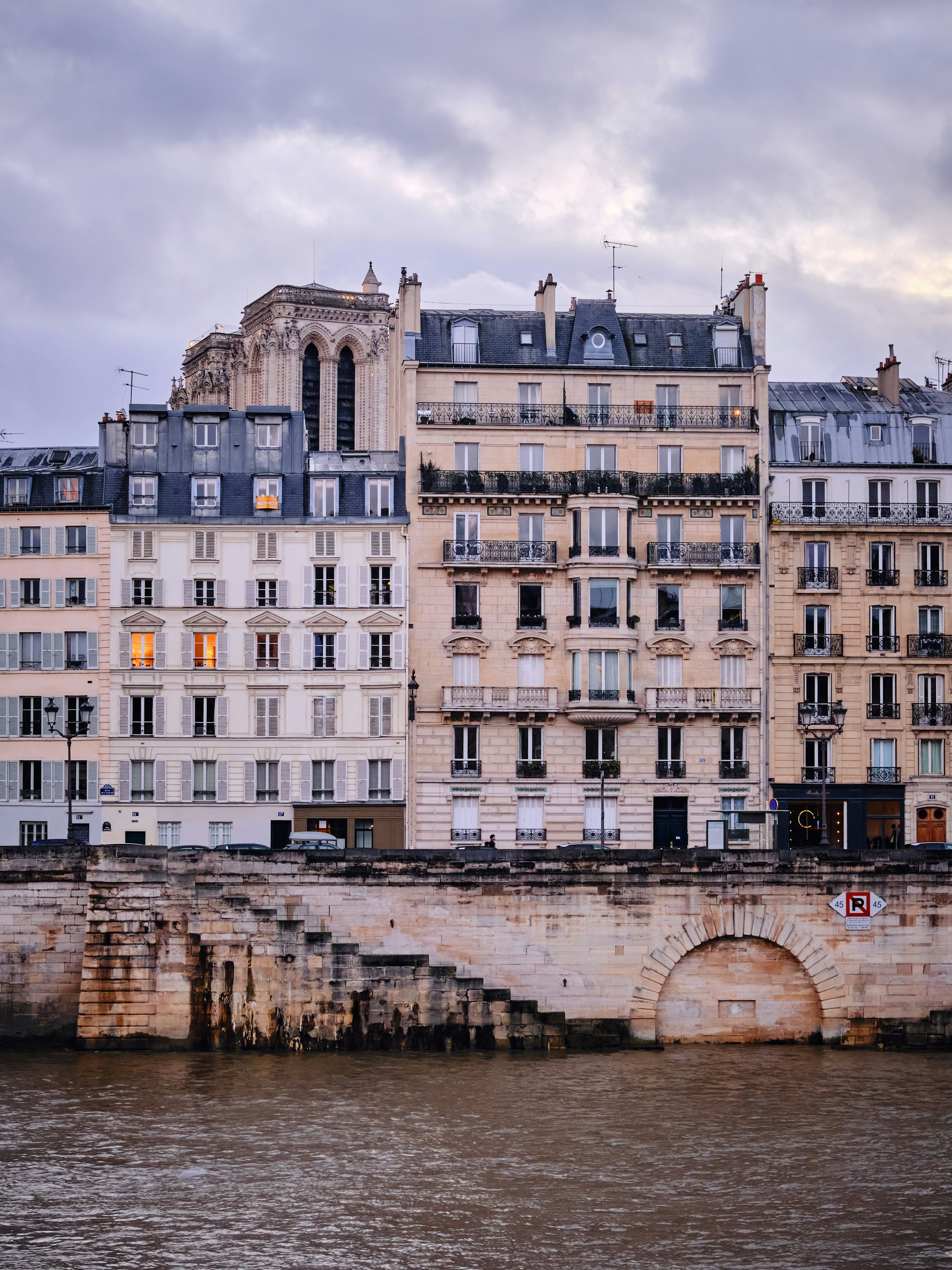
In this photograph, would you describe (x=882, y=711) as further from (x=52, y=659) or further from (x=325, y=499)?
(x=52, y=659)

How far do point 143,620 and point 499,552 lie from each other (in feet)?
42.0

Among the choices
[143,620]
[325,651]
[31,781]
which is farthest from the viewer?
[325,651]

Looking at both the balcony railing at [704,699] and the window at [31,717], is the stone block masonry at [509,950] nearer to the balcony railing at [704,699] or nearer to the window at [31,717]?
the window at [31,717]

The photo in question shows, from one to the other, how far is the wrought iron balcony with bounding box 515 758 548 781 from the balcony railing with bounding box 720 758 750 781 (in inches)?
251

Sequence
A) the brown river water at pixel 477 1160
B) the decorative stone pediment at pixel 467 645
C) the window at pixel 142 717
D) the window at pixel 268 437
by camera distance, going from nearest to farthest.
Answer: the brown river water at pixel 477 1160, the window at pixel 142 717, the decorative stone pediment at pixel 467 645, the window at pixel 268 437

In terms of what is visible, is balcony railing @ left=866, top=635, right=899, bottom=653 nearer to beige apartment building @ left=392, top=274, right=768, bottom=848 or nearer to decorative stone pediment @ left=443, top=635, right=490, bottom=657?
beige apartment building @ left=392, top=274, right=768, bottom=848

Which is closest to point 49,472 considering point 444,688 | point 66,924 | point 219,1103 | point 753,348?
point 444,688

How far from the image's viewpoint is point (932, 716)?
64.1 m

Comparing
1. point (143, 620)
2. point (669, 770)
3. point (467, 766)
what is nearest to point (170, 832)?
point (143, 620)

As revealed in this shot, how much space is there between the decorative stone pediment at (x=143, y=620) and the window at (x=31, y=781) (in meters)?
5.73

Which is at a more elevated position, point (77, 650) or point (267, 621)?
point (267, 621)

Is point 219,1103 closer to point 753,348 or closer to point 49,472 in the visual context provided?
point 49,472

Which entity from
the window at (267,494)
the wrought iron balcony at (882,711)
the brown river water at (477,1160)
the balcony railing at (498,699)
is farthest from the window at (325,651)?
the brown river water at (477,1160)

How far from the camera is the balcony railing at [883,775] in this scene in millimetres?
63719
